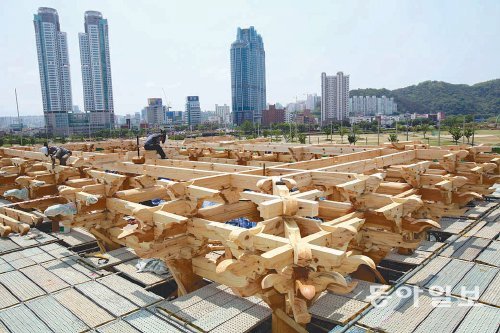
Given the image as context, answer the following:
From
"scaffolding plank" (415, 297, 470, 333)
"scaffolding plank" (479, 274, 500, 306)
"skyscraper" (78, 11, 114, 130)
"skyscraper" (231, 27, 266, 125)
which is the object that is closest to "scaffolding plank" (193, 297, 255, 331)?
"scaffolding plank" (415, 297, 470, 333)

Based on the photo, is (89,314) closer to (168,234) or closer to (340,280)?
(168,234)

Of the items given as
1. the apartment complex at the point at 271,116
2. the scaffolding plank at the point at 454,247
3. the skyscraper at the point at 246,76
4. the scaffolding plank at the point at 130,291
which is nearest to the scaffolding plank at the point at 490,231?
the scaffolding plank at the point at 454,247

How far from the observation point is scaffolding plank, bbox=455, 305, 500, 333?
13.6ft

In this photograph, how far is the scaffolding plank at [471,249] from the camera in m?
6.25

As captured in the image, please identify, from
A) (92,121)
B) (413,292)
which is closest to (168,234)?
(413,292)

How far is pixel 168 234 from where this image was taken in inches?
189

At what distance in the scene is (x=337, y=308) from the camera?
15.6ft

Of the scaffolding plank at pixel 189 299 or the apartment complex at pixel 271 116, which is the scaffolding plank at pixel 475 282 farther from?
the apartment complex at pixel 271 116

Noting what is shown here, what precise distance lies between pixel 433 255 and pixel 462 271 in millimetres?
653

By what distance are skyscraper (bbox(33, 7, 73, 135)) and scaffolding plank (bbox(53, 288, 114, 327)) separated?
117774 mm

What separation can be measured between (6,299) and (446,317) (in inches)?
230

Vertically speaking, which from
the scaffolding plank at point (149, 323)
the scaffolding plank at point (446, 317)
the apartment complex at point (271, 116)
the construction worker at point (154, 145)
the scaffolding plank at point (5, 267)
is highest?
the apartment complex at point (271, 116)

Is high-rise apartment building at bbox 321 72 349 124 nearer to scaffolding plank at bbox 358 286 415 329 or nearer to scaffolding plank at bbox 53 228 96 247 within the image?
scaffolding plank at bbox 53 228 96 247

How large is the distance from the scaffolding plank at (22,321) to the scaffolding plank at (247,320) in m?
2.13
